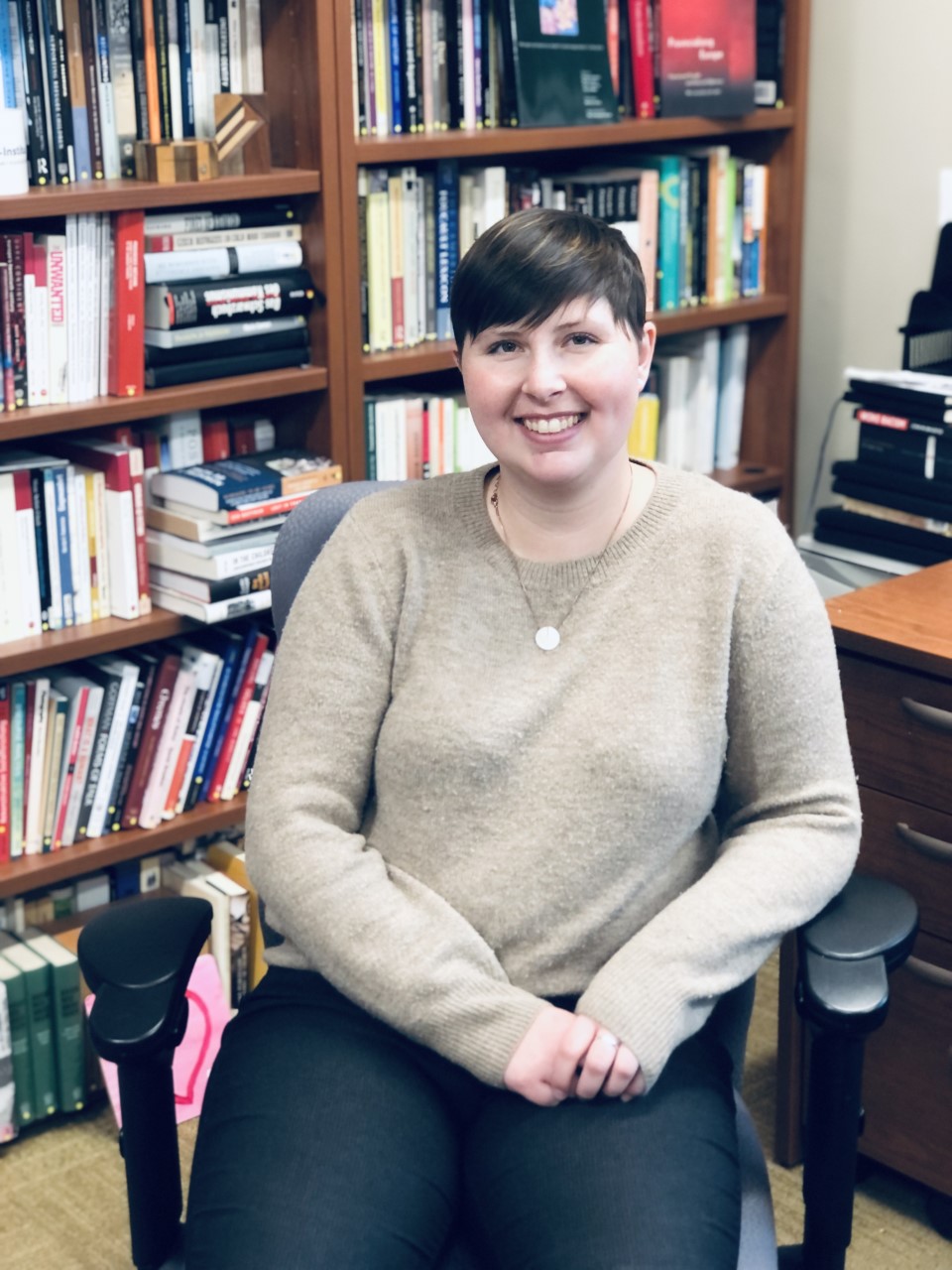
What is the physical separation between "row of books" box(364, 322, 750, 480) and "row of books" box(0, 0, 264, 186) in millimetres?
507

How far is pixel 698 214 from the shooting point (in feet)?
9.23

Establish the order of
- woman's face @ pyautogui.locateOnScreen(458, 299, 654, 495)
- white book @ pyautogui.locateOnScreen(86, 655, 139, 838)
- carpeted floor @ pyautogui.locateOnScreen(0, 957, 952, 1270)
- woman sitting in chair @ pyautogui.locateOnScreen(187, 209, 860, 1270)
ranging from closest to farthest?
woman sitting in chair @ pyautogui.locateOnScreen(187, 209, 860, 1270) < woman's face @ pyautogui.locateOnScreen(458, 299, 654, 495) < carpeted floor @ pyautogui.locateOnScreen(0, 957, 952, 1270) < white book @ pyautogui.locateOnScreen(86, 655, 139, 838)

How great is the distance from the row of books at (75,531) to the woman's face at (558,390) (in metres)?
0.91

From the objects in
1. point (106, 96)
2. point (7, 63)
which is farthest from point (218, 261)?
point (7, 63)

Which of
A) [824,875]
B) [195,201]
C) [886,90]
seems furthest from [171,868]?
[886,90]

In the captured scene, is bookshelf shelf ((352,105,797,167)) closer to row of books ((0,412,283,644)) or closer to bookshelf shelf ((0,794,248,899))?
row of books ((0,412,283,644))

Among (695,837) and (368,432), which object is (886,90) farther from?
(695,837)

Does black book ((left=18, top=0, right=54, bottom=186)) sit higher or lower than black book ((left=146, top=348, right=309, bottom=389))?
higher

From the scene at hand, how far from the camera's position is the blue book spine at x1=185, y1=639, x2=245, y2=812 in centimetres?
238

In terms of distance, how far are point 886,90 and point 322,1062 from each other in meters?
2.07

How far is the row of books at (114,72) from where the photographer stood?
2092 millimetres

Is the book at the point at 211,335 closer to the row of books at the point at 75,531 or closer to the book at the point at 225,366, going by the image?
the book at the point at 225,366

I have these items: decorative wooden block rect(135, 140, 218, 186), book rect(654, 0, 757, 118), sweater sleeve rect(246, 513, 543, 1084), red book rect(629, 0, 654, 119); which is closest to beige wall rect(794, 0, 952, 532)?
book rect(654, 0, 757, 118)

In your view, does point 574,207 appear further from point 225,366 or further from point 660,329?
point 225,366
